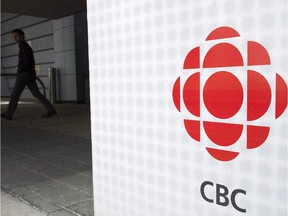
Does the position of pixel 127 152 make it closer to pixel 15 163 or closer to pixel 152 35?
pixel 152 35

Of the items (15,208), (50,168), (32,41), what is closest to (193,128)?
(15,208)

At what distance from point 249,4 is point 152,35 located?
376 millimetres

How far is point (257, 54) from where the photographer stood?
96 centimetres

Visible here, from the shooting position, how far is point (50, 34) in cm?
1127

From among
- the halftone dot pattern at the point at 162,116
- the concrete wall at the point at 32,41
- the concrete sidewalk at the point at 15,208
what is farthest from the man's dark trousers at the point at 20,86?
A: the concrete wall at the point at 32,41

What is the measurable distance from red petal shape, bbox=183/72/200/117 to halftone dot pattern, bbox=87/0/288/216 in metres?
0.02

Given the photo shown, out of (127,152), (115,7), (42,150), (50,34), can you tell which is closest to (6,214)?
(127,152)

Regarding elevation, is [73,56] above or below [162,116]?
above

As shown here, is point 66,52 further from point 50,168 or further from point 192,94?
point 192,94

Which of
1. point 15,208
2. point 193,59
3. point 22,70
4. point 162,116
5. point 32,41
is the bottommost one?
point 15,208

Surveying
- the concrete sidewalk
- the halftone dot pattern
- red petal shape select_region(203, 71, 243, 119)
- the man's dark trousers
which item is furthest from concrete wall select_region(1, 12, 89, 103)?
red petal shape select_region(203, 71, 243, 119)

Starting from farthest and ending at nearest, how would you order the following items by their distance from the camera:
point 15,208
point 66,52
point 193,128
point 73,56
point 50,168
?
point 66,52 < point 73,56 < point 50,168 < point 15,208 < point 193,128

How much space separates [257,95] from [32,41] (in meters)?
12.2

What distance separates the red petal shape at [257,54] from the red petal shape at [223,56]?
0.10 ft
